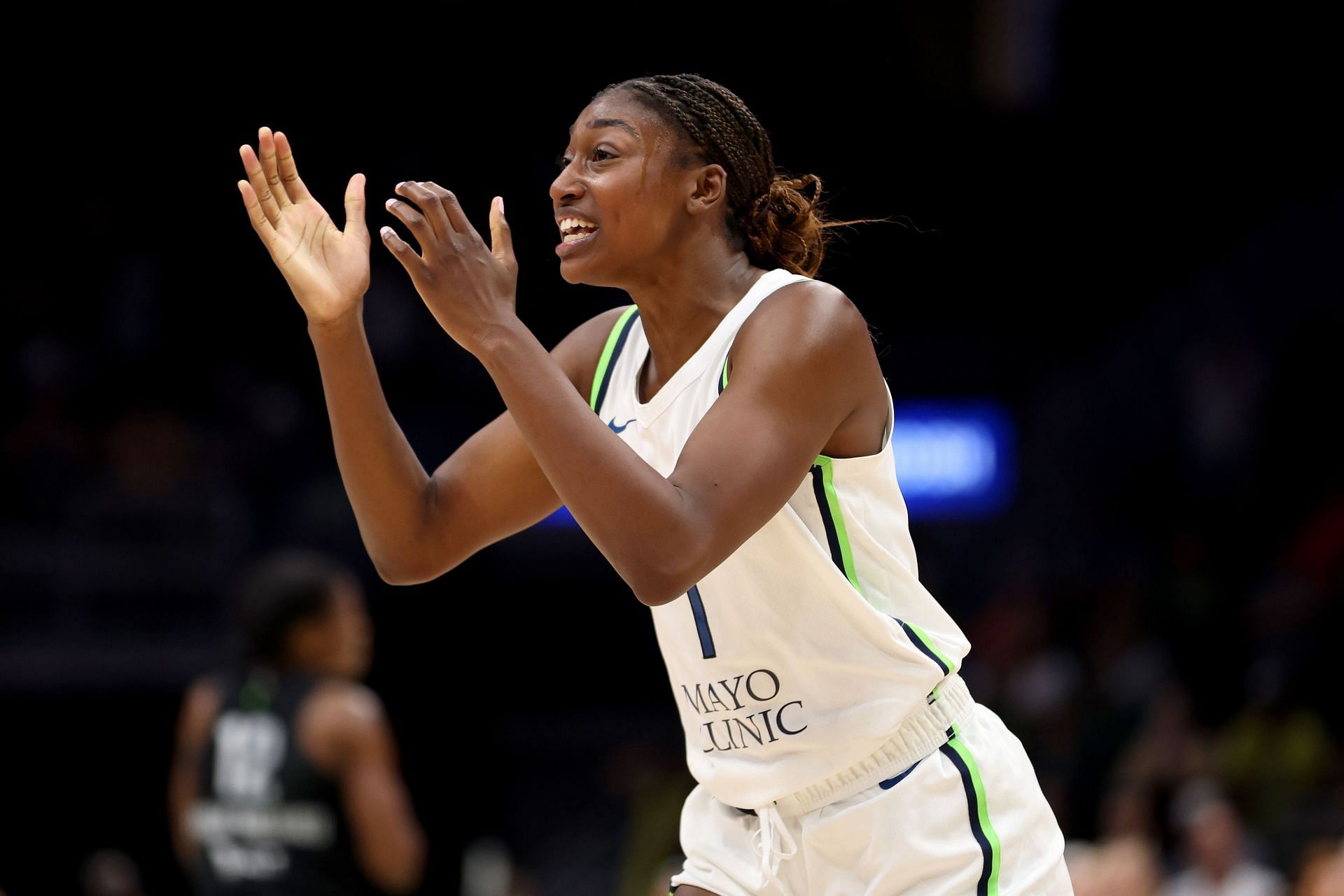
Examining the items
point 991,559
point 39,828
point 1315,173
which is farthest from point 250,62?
point 1315,173

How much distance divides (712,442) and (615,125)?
0.65 m

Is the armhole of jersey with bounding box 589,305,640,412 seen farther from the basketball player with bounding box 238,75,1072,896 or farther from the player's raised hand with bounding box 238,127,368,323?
the player's raised hand with bounding box 238,127,368,323

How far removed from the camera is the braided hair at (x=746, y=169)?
9.69 feet

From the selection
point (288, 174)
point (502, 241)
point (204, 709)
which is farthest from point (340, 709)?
point (502, 241)

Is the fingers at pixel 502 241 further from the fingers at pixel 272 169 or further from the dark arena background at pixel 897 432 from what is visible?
the dark arena background at pixel 897 432

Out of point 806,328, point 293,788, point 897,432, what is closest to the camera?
point 806,328

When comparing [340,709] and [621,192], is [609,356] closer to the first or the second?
[621,192]

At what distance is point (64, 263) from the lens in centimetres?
1270

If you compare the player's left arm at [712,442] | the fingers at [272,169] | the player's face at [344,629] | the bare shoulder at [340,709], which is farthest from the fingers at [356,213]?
the player's face at [344,629]

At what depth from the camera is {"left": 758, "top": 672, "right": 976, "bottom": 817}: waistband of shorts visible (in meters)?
2.80

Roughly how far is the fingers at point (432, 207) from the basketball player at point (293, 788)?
3.05m

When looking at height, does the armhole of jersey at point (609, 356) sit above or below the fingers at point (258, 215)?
below

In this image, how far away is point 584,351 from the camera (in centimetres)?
325

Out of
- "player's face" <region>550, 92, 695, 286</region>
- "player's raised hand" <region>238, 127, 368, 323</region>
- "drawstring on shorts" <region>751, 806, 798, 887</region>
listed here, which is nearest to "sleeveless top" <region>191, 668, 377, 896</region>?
"player's raised hand" <region>238, 127, 368, 323</region>
